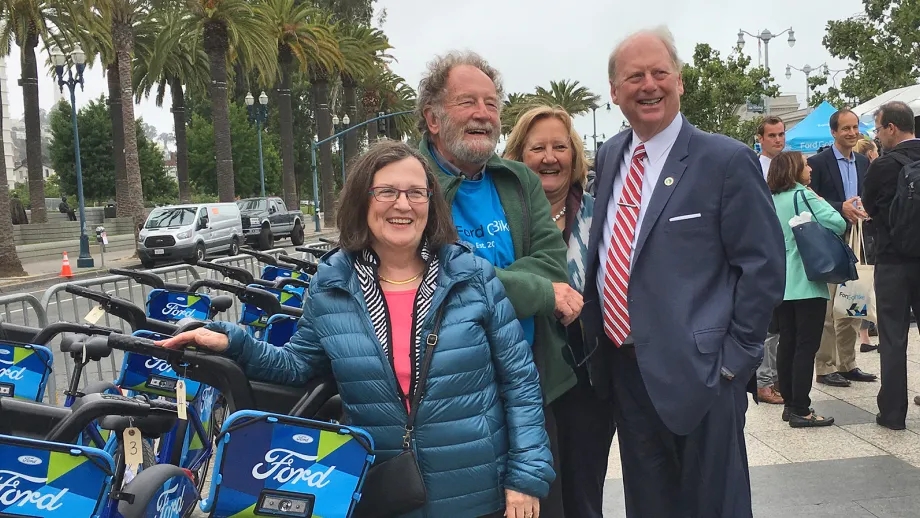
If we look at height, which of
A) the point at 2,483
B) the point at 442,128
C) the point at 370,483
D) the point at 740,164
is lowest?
the point at 370,483

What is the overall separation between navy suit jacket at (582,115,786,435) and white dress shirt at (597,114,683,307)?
4.0 inches

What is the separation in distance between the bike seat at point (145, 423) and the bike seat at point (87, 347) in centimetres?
33

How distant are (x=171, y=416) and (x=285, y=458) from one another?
57 cm

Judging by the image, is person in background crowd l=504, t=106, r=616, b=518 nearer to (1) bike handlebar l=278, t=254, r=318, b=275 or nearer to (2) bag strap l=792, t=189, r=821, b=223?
(2) bag strap l=792, t=189, r=821, b=223

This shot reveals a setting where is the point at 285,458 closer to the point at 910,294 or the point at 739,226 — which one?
the point at 739,226

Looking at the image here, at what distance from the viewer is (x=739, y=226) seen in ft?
8.52

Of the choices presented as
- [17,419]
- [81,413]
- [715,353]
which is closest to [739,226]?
[715,353]

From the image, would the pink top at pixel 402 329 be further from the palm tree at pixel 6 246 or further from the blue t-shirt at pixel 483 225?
the palm tree at pixel 6 246

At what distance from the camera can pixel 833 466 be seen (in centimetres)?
453

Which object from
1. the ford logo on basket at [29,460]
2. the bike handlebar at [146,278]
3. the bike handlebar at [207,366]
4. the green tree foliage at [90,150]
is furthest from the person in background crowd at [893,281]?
the green tree foliage at [90,150]

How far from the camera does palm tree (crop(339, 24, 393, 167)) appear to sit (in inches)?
1479

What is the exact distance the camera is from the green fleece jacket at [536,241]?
2.70m

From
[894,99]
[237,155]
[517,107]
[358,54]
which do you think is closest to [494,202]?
[517,107]

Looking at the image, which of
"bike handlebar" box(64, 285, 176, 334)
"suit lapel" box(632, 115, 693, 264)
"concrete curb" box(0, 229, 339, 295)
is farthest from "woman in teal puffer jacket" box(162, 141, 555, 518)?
"concrete curb" box(0, 229, 339, 295)
